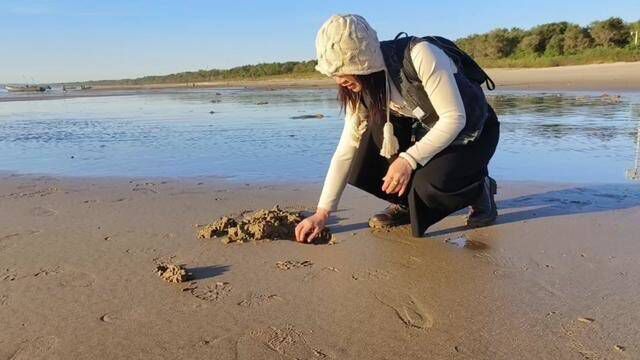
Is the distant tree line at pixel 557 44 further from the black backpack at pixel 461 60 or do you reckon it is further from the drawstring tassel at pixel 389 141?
the drawstring tassel at pixel 389 141

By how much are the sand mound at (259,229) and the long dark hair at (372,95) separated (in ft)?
2.32

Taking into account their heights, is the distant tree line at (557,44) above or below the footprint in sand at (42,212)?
above

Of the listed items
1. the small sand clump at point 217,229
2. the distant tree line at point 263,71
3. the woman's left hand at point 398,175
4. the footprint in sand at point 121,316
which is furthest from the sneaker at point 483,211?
the distant tree line at point 263,71

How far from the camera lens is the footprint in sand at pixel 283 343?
1.66 metres

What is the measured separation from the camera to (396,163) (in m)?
2.53

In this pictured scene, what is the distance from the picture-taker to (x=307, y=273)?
7.76 feet

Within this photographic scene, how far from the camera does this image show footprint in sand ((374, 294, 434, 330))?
73.0 inches

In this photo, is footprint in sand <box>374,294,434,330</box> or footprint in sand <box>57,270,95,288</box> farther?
footprint in sand <box>57,270,95,288</box>

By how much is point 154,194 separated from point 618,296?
303 centimetres

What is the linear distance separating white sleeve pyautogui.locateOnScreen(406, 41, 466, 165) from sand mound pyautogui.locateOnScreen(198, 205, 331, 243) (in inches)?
28.7

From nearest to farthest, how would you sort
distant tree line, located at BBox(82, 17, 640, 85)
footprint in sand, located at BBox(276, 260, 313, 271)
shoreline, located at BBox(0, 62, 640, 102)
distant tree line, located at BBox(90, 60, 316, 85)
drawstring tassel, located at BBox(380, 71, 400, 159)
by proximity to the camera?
footprint in sand, located at BBox(276, 260, 313, 271) → drawstring tassel, located at BBox(380, 71, 400, 159) → shoreline, located at BBox(0, 62, 640, 102) → distant tree line, located at BBox(82, 17, 640, 85) → distant tree line, located at BBox(90, 60, 316, 85)

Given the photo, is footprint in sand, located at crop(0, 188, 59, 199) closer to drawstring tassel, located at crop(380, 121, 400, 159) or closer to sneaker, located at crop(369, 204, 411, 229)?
sneaker, located at crop(369, 204, 411, 229)

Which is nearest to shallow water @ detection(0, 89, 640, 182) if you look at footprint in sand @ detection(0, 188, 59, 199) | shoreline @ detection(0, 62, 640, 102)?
footprint in sand @ detection(0, 188, 59, 199)

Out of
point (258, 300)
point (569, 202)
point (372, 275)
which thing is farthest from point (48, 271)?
point (569, 202)
